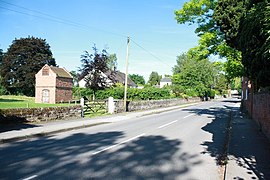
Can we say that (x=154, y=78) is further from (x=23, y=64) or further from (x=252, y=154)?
(x=252, y=154)

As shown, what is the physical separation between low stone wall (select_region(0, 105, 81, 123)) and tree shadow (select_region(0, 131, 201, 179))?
4.53 meters

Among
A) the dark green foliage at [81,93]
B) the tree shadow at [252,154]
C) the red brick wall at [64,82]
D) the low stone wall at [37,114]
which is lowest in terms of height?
the tree shadow at [252,154]

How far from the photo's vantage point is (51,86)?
Answer: 45.0 metres

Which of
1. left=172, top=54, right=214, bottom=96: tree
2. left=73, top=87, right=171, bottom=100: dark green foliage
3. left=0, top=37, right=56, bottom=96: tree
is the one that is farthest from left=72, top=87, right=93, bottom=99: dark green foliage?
left=172, top=54, right=214, bottom=96: tree

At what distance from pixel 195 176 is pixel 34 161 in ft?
14.3

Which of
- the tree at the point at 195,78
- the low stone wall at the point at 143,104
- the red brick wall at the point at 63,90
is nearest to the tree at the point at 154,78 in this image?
the tree at the point at 195,78

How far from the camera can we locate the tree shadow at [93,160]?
668 cm

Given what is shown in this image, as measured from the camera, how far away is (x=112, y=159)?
27.1 ft

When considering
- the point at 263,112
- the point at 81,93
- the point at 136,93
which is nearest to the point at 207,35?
the point at 263,112

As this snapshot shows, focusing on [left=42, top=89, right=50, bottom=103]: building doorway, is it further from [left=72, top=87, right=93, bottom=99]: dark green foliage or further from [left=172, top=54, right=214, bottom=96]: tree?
[left=172, top=54, right=214, bottom=96]: tree

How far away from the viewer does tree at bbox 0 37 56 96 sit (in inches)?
2616

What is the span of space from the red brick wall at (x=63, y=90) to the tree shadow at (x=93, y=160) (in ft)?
115

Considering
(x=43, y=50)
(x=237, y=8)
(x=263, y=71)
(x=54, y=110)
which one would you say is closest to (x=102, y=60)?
(x=54, y=110)

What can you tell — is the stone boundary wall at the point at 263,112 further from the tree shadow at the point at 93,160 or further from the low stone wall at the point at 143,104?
the low stone wall at the point at 143,104
